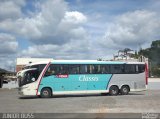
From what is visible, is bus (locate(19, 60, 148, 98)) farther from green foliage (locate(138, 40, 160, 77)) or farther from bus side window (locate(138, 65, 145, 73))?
green foliage (locate(138, 40, 160, 77))

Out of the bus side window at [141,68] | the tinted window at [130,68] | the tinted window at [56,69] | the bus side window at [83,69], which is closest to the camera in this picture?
the tinted window at [56,69]

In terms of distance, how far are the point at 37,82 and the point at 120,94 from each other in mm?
7981

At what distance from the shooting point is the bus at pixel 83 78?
2749 cm

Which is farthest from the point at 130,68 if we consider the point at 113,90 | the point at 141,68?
the point at 113,90

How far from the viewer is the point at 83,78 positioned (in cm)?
2956

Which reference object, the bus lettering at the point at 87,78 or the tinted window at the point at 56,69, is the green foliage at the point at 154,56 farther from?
the tinted window at the point at 56,69

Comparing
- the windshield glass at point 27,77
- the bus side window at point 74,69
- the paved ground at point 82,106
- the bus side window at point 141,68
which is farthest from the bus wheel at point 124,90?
the windshield glass at point 27,77

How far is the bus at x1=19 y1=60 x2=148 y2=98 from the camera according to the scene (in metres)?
27.5

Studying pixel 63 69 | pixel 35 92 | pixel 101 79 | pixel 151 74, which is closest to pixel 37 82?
pixel 35 92

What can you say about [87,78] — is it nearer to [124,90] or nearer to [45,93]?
[124,90]

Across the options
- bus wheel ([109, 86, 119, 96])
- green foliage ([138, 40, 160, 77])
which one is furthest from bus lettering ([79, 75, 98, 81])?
green foliage ([138, 40, 160, 77])

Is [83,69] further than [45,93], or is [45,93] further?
[83,69]

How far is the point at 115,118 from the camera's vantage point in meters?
13.6

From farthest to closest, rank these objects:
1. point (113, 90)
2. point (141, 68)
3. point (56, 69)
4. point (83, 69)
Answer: point (141, 68) < point (113, 90) < point (83, 69) < point (56, 69)
